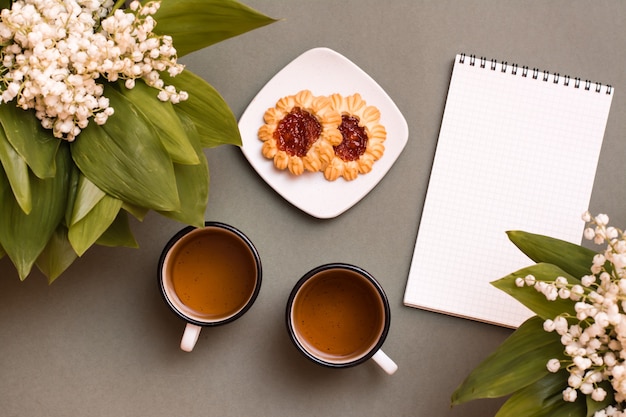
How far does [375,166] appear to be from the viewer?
40.5 inches

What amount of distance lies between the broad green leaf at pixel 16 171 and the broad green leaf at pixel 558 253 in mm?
587

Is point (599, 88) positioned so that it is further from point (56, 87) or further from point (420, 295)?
point (56, 87)

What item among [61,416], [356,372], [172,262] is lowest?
[61,416]

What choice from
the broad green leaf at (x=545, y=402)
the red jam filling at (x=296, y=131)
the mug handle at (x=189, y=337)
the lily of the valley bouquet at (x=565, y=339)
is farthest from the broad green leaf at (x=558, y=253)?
the mug handle at (x=189, y=337)

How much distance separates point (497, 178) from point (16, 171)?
29.0 inches

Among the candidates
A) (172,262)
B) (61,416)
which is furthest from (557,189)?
(61,416)

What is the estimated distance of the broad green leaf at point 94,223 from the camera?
0.76 m

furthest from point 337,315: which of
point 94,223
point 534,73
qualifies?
point 534,73

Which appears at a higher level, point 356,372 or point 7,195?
point 7,195

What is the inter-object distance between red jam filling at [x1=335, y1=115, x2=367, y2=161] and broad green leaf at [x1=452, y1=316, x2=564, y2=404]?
1.29 feet

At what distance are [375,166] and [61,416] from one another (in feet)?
2.25

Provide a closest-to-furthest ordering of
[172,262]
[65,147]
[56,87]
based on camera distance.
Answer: [56,87] < [65,147] < [172,262]

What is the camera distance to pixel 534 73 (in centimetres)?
105

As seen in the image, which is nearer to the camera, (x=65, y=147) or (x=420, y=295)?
(x=65, y=147)
